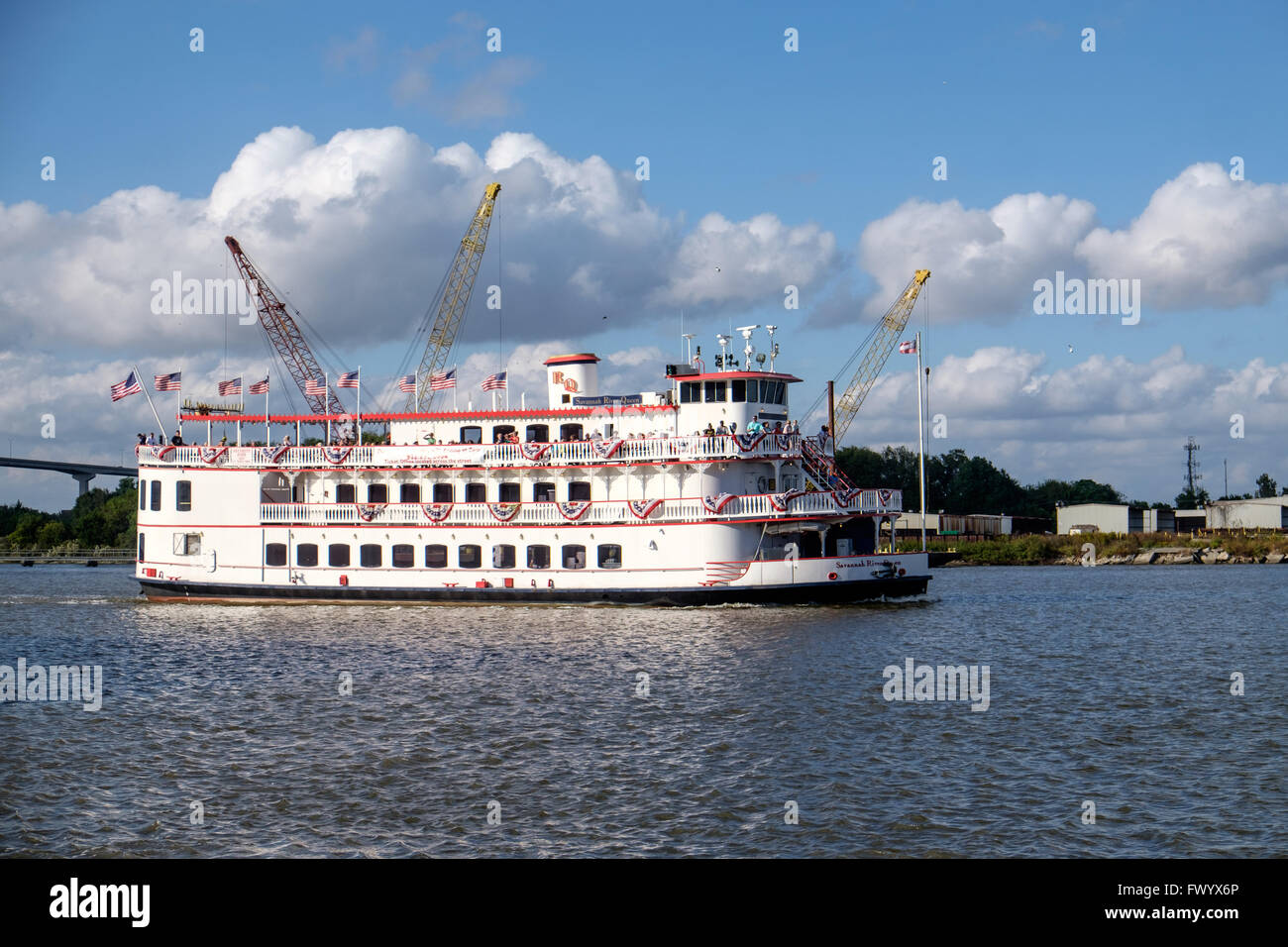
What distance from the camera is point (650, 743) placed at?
2072 cm

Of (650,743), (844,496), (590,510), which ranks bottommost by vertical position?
(650,743)

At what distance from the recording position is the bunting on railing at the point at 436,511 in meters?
45.1

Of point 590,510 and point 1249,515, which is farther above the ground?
point 590,510

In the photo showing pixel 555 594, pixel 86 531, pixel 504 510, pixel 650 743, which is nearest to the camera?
pixel 650 743

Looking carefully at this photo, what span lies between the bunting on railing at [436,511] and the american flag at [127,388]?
11.9 metres

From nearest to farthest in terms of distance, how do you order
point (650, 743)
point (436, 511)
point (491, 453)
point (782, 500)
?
point (650, 743), point (782, 500), point (491, 453), point (436, 511)

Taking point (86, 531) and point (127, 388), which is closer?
point (127, 388)

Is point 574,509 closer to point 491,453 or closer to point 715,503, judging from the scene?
point 491,453

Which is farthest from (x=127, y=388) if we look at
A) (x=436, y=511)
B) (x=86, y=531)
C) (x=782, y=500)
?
(x=86, y=531)

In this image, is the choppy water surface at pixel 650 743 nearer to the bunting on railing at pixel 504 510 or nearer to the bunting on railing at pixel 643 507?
the bunting on railing at pixel 643 507

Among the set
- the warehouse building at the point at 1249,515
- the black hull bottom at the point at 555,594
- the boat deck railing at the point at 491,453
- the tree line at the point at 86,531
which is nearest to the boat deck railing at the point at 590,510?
the boat deck railing at the point at 491,453

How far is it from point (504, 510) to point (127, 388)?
15285 mm
